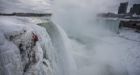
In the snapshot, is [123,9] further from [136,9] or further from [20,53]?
[20,53]

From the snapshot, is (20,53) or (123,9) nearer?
(20,53)

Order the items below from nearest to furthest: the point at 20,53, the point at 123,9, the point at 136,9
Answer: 1. the point at 20,53
2. the point at 136,9
3. the point at 123,9

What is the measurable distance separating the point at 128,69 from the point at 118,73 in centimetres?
74

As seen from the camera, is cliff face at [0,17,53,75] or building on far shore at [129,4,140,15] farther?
building on far shore at [129,4,140,15]

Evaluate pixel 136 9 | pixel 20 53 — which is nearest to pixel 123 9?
pixel 136 9

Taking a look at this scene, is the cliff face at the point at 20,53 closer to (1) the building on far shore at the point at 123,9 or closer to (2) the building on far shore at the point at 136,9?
(2) the building on far shore at the point at 136,9

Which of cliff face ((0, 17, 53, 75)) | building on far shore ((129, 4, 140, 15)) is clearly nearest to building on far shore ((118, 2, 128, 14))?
building on far shore ((129, 4, 140, 15))

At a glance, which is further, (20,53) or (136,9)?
(136,9)

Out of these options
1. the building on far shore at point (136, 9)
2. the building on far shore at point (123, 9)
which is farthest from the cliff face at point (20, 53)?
the building on far shore at point (123, 9)

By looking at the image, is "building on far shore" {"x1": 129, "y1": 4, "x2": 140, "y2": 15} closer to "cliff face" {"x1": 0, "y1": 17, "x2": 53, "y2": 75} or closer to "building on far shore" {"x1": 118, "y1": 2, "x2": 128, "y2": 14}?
"building on far shore" {"x1": 118, "y1": 2, "x2": 128, "y2": 14}

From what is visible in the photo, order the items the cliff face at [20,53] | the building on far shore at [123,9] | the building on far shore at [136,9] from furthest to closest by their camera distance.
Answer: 1. the building on far shore at [123,9]
2. the building on far shore at [136,9]
3. the cliff face at [20,53]

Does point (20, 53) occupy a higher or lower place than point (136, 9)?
lower

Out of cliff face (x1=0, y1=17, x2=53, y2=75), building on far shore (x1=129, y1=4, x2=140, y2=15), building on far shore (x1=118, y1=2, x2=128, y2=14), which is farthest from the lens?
building on far shore (x1=118, y1=2, x2=128, y2=14)

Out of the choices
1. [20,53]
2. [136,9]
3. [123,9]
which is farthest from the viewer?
[123,9]
